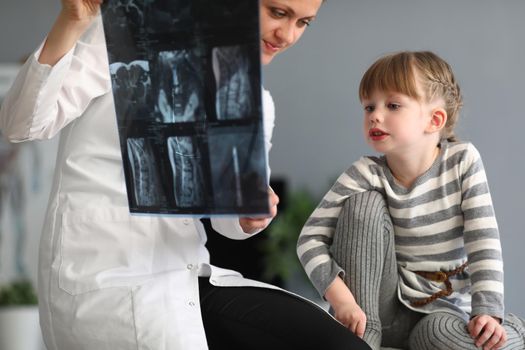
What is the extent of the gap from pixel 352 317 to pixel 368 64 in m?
2.83

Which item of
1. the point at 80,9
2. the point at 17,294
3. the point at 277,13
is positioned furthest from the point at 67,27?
the point at 17,294

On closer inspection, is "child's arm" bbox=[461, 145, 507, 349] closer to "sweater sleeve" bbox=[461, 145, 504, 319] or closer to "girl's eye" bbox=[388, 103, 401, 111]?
"sweater sleeve" bbox=[461, 145, 504, 319]

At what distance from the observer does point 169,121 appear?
1.05m

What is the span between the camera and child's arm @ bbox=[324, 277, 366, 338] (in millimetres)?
1378

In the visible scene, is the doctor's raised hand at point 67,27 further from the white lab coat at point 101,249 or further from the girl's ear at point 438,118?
the girl's ear at point 438,118

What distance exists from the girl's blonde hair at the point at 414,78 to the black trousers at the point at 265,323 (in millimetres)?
480

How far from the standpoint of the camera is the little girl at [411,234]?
4.65 feet

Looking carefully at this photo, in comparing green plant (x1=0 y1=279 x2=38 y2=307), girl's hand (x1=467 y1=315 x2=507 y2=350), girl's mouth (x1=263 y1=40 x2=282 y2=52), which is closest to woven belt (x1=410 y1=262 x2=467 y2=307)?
girl's hand (x1=467 y1=315 x2=507 y2=350)

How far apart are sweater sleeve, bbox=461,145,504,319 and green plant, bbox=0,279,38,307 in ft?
8.82

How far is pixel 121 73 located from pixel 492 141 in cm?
315

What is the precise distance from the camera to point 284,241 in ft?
12.7

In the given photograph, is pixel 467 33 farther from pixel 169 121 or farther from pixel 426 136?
pixel 169 121

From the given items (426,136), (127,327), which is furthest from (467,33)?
(127,327)

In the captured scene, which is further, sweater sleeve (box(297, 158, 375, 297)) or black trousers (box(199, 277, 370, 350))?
sweater sleeve (box(297, 158, 375, 297))
